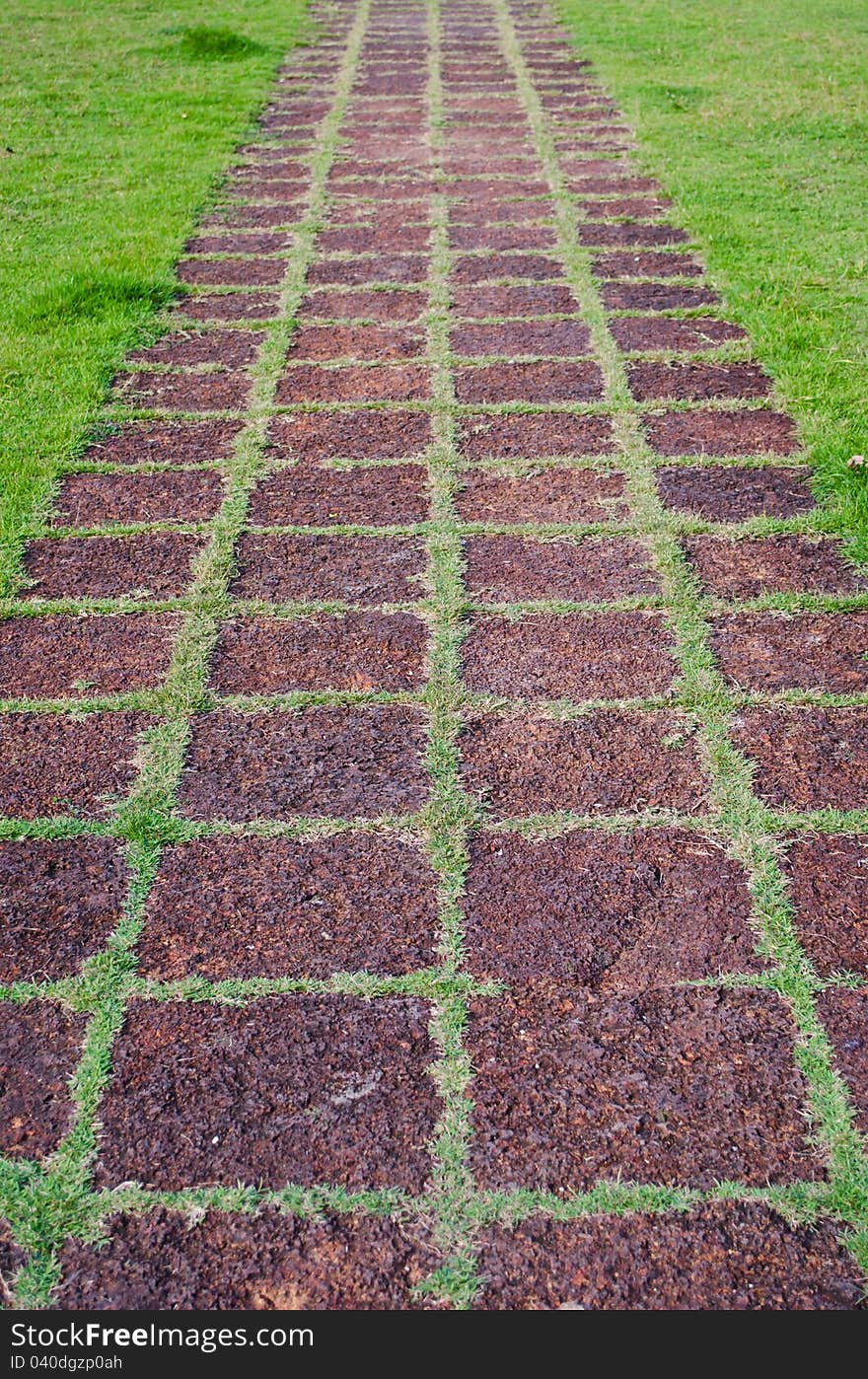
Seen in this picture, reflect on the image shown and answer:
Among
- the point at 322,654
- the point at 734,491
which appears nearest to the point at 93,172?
the point at 734,491

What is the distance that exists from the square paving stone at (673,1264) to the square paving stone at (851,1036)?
0.25 meters

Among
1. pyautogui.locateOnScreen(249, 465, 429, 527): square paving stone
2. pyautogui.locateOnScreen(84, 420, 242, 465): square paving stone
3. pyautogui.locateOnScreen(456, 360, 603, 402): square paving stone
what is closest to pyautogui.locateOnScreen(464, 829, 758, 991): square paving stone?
pyautogui.locateOnScreen(249, 465, 429, 527): square paving stone

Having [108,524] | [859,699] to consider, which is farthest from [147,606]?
[859,699]

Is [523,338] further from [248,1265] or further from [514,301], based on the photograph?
[248,1265]

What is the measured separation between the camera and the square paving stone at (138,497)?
3.83 m

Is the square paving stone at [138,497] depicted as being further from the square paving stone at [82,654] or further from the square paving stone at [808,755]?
the square paving stone at [808,755]

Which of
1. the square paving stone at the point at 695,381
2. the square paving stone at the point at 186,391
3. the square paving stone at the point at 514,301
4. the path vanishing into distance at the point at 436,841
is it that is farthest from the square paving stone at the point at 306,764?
the square paving stone at the point at 514,301

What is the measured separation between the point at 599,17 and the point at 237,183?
234 inches

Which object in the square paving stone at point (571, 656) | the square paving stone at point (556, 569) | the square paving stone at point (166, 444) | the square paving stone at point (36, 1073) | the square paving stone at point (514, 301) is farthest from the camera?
the square paving stone at point (514, 301)

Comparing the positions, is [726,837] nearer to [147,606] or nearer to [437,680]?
[437,680]

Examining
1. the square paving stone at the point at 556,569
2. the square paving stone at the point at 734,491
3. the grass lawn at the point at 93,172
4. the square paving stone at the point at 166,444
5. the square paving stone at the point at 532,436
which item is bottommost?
the square paving stone at the point at 556,569

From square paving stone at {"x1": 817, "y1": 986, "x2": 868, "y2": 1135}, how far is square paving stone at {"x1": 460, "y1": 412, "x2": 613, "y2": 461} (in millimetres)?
2348

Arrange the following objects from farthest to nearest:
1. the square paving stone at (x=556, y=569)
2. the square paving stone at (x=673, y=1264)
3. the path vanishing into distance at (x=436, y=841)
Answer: the square paving stone at (x=556, y=569)
the path vanishing into distance at (x=436, y=841)
the square paving stone at (x=673, y=1264)

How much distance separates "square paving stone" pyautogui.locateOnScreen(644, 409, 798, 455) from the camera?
4195 millimetres
